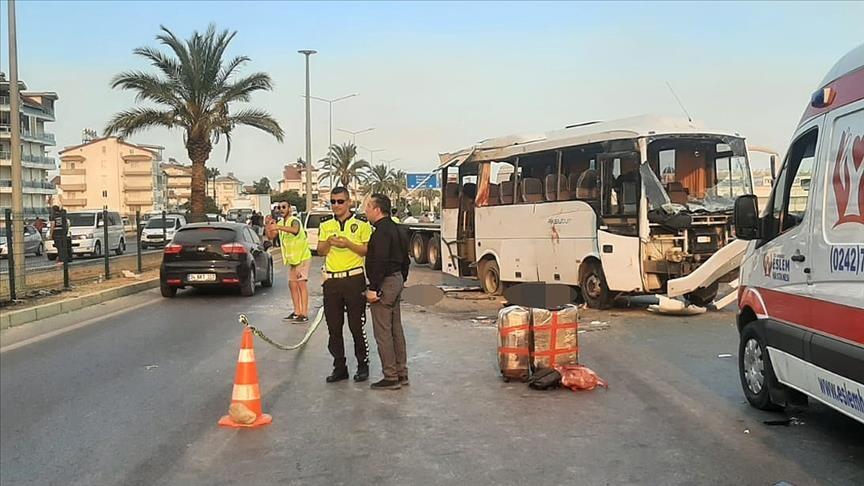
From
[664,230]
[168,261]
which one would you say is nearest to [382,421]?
[664,230]

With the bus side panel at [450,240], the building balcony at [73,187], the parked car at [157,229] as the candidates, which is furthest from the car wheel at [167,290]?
the building balcony at [73,187]

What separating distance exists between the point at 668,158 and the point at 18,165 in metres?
Answer: 12.1

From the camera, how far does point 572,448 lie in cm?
577

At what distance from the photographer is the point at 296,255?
12.7 meters

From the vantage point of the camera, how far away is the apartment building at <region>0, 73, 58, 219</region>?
82.4 m

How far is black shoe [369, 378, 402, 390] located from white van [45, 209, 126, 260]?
2468 centimetres

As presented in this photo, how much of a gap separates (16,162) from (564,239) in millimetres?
10555

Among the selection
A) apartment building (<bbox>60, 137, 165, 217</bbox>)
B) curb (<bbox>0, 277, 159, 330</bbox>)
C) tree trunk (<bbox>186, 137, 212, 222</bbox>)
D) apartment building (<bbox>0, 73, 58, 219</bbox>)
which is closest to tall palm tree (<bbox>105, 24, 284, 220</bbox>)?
tree trunk (<bbox>186, 137, 212, 222</bbox>)

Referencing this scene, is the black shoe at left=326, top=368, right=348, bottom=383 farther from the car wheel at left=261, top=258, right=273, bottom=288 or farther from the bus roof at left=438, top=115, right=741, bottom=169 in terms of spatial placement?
the car wheel at left=261, top=258, right=273, bottom=288

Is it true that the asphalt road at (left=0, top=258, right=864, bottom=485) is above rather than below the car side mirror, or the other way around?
below

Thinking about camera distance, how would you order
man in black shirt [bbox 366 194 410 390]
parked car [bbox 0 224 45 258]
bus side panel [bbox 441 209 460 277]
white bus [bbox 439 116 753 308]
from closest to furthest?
man in black shirt [bbox 366 194 410 390]
white bus [bbox 439 116 753 308]
parked car [bbox 0 224 45 258]
bus side panel [bbox 441 209 460 277]

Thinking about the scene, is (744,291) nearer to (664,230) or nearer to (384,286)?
(384,286)

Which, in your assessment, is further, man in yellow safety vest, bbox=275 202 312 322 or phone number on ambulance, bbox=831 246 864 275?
man in yellow safety vest, bbox=275 202 312 322

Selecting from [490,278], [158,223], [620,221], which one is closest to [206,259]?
[490,278]
